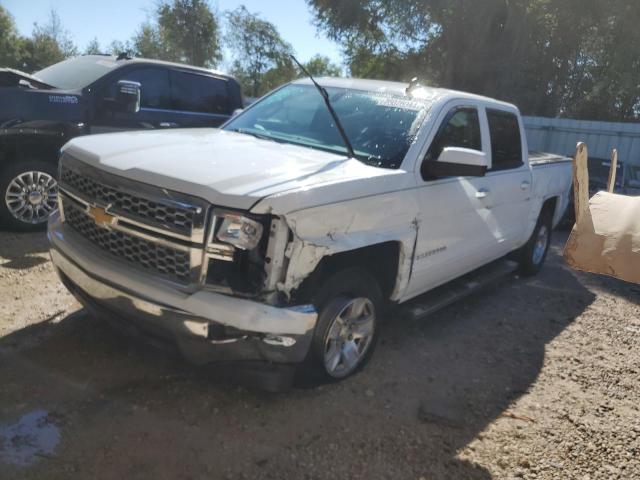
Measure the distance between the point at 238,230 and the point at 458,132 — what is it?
235cm

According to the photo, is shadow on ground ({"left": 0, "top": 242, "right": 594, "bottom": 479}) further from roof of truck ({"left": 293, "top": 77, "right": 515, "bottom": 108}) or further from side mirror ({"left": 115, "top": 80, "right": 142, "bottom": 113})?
side mirror ({"left": 115, "top": 80, "right": 142, "bottom": 113})

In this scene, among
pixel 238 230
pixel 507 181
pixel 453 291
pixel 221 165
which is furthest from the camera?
pixel 507 181

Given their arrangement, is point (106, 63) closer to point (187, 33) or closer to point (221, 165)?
point (221, 165)

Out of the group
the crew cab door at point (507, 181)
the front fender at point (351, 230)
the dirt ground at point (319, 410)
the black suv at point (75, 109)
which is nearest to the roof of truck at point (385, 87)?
the crew cab door at point (507, 181)

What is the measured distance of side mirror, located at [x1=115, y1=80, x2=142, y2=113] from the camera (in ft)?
19.4

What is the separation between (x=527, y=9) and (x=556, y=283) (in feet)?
51.5

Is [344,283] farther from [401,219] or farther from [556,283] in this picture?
[556,283]

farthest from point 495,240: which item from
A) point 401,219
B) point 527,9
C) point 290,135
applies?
point 527,9

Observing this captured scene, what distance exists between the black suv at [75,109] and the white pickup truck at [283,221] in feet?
7.40

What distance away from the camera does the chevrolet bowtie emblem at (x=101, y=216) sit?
305 centimetres

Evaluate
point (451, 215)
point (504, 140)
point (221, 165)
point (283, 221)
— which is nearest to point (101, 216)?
point (221, 165)

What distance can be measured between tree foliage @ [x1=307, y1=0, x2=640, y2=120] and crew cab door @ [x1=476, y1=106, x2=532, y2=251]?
15567 millimetres

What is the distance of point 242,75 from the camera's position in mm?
32531

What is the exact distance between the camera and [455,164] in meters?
3.69
